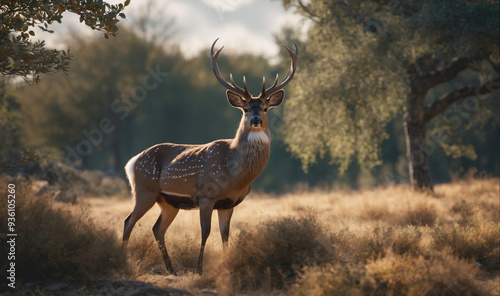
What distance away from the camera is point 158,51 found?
35.4 meters

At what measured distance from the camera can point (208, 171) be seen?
7.55 m

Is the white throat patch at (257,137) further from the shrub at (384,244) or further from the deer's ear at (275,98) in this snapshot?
the shrub at (384,244)

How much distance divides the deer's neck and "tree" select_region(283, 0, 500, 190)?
22.7ft

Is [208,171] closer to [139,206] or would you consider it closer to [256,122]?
[256,122]

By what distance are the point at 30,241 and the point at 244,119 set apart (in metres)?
3.32

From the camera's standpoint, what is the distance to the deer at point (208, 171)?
291 inches

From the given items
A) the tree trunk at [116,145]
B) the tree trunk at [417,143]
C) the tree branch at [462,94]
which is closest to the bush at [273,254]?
the tree branch at [462,94]

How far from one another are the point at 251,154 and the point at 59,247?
9.28 feet

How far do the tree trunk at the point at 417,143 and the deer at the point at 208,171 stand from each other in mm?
8220

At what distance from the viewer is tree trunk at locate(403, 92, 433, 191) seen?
50.7 ft

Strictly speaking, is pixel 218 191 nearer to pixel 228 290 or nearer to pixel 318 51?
pixel 228 290

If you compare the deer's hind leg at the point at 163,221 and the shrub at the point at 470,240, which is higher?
the deer's hind leg at the point at 163,221

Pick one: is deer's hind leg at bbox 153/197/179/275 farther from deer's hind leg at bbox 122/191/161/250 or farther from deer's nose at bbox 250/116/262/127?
deer's nose at bbox 250/116/262/127

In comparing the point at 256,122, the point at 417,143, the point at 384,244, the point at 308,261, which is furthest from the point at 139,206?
the point at 417,143
